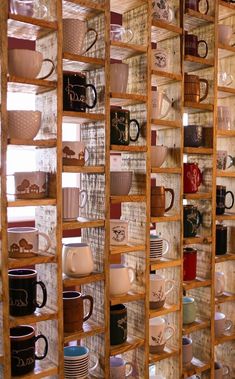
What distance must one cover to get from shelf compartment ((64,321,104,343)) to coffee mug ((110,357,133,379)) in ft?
0.67

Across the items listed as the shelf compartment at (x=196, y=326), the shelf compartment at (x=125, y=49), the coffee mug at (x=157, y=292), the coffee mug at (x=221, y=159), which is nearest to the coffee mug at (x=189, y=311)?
the shelf compartment at (x=196, y=326)

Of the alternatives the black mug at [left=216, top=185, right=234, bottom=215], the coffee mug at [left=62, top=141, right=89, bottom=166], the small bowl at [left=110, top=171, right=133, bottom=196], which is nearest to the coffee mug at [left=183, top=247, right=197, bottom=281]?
the black mug at [left=216, top=185, right=234, bottom=215]

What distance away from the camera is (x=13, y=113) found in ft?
4.65

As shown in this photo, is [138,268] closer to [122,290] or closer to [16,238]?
[122,290]

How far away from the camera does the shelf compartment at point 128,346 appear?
169 cm

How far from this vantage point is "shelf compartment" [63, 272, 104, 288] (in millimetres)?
1553

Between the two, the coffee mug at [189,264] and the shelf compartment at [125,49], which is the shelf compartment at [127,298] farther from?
the shelf compartment at [125,49]

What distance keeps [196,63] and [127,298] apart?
1.02 metres

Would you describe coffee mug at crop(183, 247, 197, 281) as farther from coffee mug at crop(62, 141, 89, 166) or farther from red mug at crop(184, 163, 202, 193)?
coffee mug at crop(62, 141, 89, 166)

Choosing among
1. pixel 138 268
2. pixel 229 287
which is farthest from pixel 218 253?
pixel 138 268

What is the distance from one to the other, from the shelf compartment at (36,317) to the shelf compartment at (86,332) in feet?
0.33

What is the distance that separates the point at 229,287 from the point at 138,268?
2.27ft

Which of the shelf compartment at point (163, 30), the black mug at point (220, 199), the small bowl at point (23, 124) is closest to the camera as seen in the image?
the small bowl at point (23, 124)

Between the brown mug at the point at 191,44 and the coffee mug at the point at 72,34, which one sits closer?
the coffee mug at the point at 72,34
